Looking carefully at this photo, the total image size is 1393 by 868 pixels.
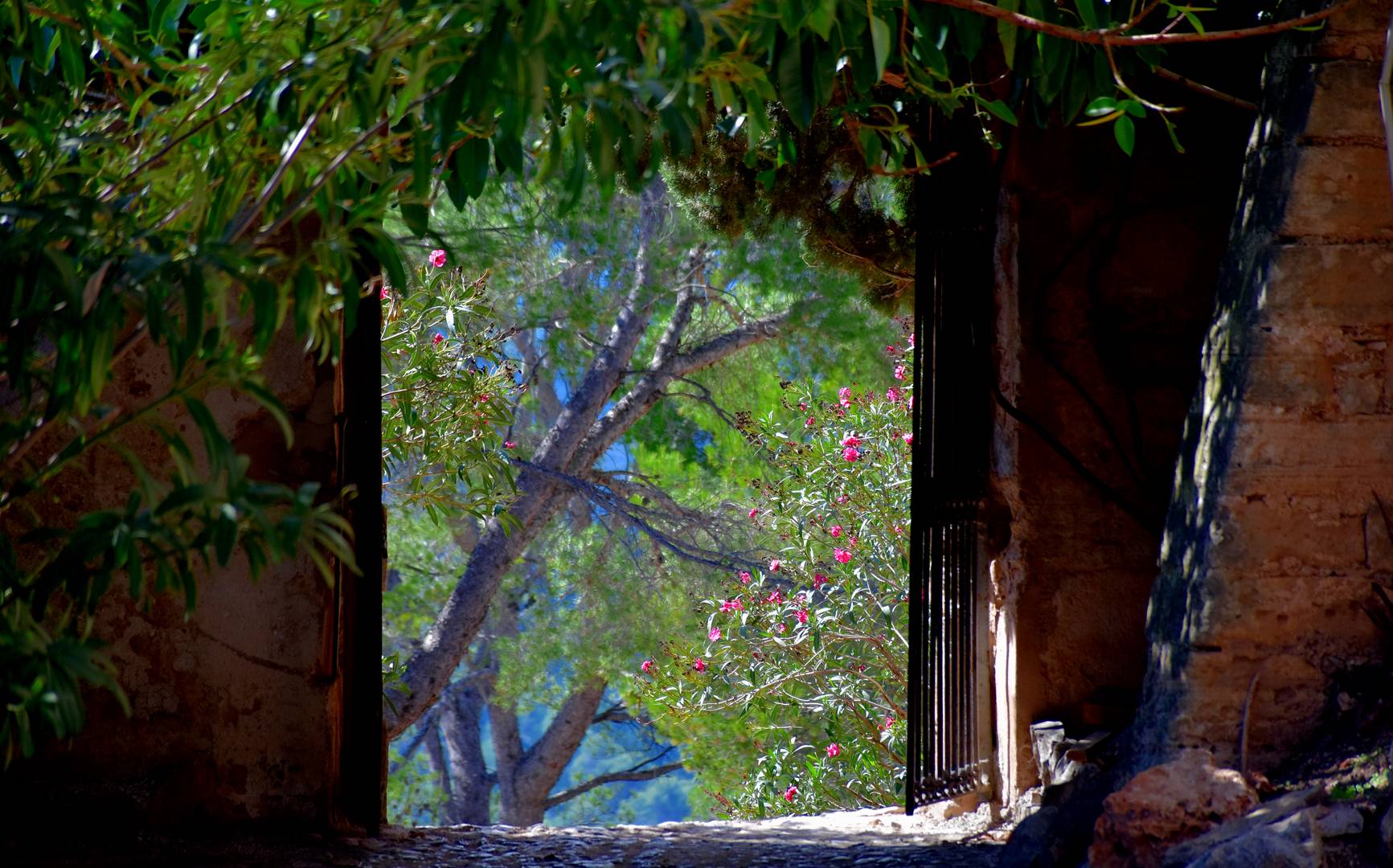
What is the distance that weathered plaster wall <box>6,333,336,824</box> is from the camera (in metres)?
3.16

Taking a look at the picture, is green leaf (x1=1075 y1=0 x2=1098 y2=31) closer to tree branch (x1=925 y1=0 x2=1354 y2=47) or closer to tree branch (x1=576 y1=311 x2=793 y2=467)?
tree branch (x1=925 y1=0 x2=1354 y2=47)

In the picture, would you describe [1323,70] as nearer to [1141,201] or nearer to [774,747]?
[1141,201]

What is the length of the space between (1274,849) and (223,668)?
7.92 ft

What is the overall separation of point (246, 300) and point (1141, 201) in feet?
8.99

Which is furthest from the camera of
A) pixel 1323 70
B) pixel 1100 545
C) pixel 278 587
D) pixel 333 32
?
pixel 1100 545

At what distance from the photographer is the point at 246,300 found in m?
1.72

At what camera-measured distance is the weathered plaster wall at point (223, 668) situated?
3.16 meters

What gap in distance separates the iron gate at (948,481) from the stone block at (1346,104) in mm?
1199

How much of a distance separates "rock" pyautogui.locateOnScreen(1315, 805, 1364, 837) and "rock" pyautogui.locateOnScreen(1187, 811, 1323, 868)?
4 centimetres

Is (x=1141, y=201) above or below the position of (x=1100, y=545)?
above

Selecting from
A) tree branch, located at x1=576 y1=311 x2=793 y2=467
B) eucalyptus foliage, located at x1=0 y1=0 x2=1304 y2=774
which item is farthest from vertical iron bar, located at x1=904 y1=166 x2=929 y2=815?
tree branch, located at x1=576 y1=311 x2=793 y2=467

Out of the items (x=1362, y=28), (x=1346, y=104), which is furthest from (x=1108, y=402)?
(x=1362, y=28)

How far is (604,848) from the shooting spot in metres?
3.70

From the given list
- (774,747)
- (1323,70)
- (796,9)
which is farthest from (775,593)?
(796,9)
